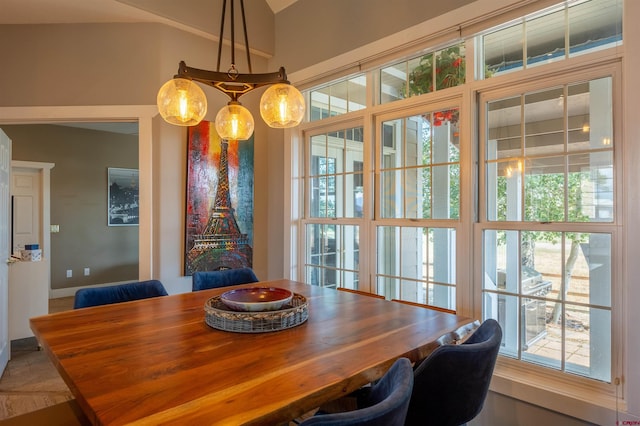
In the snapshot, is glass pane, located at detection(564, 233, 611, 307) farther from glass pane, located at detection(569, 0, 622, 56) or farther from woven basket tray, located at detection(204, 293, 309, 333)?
woven basket tray, located at detection(204, 293, 309, 333)

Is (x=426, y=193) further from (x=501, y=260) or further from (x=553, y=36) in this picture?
(x=553, y=36)

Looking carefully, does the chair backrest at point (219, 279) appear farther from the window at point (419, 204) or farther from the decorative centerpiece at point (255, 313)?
the window at point (419, 204)

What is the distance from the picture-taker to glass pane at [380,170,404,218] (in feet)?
8.90

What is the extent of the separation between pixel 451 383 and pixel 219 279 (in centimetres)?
182

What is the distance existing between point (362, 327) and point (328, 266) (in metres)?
1.69

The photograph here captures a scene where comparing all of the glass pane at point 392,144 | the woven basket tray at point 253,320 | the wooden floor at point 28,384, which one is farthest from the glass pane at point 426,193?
the wooden floor at point 28,384

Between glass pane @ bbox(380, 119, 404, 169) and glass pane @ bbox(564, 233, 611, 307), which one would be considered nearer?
glass pane @ bbox(564, 233, 611, 307)

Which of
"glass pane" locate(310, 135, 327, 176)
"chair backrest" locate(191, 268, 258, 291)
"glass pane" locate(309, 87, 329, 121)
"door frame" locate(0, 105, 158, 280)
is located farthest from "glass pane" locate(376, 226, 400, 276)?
"door frame" locate(0, 105, 158, 280)

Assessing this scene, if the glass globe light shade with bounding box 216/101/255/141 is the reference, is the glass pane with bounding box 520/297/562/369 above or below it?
below

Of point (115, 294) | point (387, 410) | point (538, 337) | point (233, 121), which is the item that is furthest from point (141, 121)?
point (538, 337)

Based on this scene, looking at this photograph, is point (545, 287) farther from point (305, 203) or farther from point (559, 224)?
point (305, 203)

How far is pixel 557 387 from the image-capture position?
191cm

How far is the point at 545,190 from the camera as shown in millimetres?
2035

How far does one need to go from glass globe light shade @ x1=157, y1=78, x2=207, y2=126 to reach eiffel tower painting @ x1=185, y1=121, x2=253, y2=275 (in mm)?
1514
